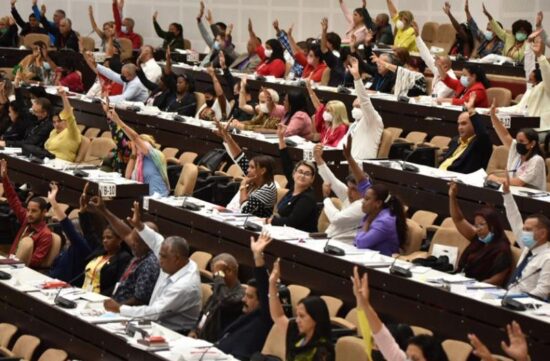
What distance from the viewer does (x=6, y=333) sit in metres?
8.73

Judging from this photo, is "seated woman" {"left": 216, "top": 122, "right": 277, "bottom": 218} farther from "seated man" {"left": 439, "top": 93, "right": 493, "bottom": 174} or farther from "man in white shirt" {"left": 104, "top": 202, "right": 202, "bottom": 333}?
"man in white shirt" {"left": 104, "top": 202, "right": 202, "bottom": 333}

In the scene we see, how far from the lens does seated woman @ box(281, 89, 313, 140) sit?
41.0ft

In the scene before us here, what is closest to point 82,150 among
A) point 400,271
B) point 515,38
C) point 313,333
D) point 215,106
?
point 215,106

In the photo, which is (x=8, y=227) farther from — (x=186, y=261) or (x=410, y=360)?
(x=410, y=360)

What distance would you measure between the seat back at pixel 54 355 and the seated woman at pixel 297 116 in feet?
15.8

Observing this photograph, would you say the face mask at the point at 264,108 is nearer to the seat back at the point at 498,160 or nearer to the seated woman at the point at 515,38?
the seat back at the point at 498,160

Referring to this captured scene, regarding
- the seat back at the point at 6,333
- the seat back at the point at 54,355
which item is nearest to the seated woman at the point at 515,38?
the seat back at the point at 6,333

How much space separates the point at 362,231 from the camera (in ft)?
30.6

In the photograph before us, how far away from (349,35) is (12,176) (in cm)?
521

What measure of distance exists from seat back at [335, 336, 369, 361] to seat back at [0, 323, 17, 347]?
2.57 metres

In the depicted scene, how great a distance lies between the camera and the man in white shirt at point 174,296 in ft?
27.1

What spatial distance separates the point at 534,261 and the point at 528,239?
0.22 metres

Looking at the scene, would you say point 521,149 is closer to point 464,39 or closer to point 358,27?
point 464,39

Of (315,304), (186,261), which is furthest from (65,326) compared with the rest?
(315,304)
